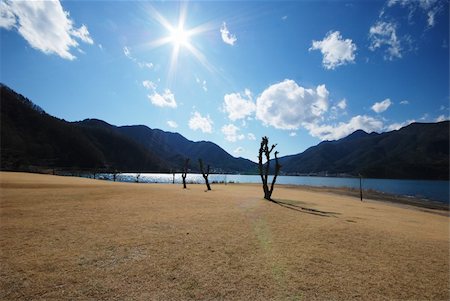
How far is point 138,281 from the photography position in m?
5.62

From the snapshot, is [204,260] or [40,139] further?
[40,139]

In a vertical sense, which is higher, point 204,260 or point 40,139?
point 40,139

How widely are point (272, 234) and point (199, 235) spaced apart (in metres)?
2.94

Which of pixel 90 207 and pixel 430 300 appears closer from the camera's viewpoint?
pixel 430 300

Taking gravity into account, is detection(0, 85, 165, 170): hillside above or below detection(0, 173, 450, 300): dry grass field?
above

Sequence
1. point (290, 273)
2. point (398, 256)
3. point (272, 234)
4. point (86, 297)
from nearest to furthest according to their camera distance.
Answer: point (86, 297) < point (290, 273) < point (398, 256) < point (272, 234)

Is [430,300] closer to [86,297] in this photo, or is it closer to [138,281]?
[138,281]

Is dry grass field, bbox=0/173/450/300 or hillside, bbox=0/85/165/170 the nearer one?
dry grass field, bbox=0/173/450/300

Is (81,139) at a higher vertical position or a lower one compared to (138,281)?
higher

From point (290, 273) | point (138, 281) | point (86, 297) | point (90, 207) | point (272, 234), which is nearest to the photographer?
point (86, 297)

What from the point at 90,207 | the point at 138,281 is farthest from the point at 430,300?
the point at 90,207

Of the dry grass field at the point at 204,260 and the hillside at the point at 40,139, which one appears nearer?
the dry grass field at the point at 204,260

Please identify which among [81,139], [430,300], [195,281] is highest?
[81,139]

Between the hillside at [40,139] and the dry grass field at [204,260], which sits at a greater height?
the hillside at [40,139]
